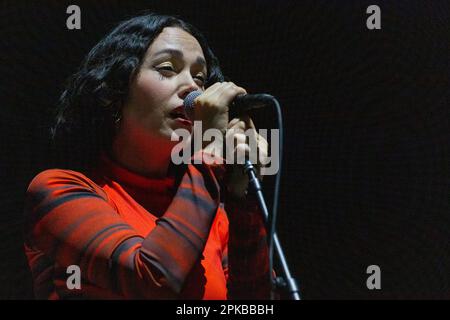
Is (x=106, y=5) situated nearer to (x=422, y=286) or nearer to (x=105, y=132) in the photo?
(x=105, y=132)

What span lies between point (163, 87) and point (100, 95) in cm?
17

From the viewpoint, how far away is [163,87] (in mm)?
1321

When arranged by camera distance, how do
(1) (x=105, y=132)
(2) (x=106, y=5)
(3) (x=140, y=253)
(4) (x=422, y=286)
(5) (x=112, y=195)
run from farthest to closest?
1. (4) (x=422, y=286)
2. (2) (x=106, y=5)
3. (1) (x=105, y=132)
4. (5) (x=112, y=195)
5. (3) (x=140, y=253)

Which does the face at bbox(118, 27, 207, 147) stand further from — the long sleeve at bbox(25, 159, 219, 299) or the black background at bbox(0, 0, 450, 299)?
the black background at bbox(0, 0, 450, 299)

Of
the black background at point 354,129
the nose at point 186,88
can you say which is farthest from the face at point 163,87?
the black background at point 354,129

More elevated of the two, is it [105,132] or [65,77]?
[65,77]

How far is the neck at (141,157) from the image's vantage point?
138cm

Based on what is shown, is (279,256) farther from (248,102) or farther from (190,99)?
(190,99)

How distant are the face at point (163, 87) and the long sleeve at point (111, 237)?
20 cm

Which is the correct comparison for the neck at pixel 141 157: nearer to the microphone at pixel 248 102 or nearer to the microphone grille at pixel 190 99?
the microphone grille at pixel 190 99

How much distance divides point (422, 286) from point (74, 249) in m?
1.19

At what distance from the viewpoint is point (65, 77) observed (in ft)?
5.71

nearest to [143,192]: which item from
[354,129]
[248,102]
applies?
[248,102]
